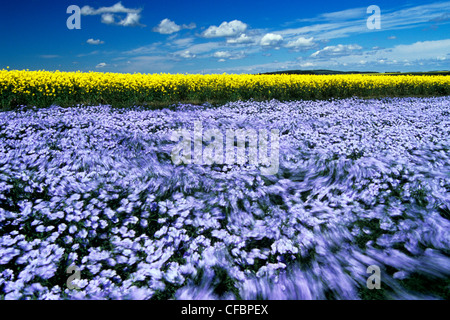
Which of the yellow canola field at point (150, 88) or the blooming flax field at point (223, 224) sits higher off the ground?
the yellow canola field at point (150, 88)

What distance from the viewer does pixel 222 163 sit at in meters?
4.78

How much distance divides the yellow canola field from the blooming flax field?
828cm

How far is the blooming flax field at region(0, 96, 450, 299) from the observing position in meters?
2.30

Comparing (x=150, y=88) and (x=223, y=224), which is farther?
(x=150, y=88)

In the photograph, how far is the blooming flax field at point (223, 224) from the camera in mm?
2305

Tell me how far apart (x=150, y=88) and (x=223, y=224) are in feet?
38.5

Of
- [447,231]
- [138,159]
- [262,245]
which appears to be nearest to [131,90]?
[138,159]

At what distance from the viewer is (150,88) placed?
13.6 metres

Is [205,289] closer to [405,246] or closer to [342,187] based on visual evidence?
[405,246]

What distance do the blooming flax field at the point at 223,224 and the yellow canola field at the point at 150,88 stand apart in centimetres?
828

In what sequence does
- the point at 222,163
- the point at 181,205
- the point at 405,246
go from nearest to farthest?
1. the point at 405,246
2. the point at 181,205
3. the point at 222,163

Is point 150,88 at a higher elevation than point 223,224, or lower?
higher
